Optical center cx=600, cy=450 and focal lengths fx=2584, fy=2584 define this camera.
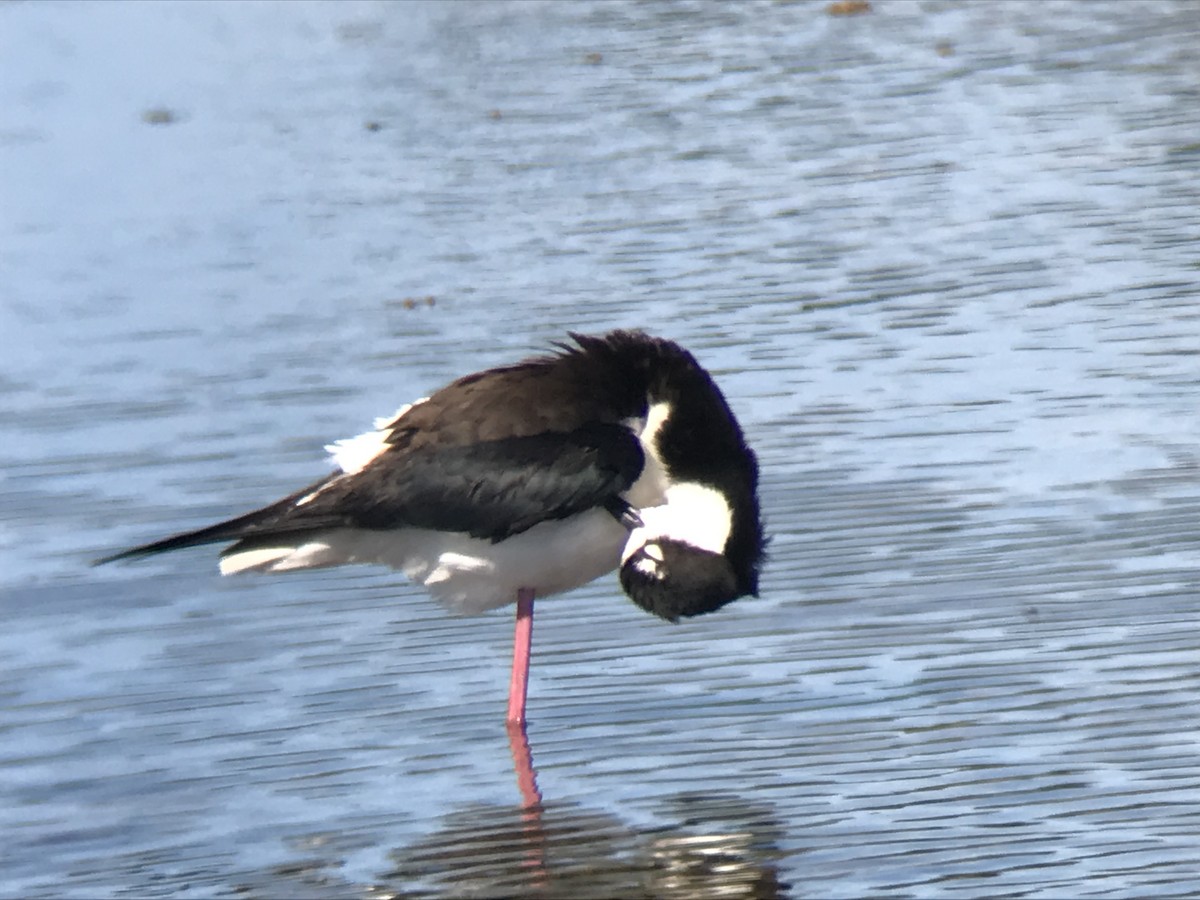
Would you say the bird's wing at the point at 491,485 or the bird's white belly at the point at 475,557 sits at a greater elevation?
the bird's wing at the point at 491,485

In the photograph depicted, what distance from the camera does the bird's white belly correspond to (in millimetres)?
7383

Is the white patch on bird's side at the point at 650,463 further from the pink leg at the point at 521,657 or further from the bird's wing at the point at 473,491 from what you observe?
the pink leg at the point at 521,657

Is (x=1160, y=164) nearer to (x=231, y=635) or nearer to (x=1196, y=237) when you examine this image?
(x=1196, y=237)

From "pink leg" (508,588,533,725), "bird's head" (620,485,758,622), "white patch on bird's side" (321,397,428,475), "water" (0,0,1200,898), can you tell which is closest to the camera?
"water" (0,0,1200,898)

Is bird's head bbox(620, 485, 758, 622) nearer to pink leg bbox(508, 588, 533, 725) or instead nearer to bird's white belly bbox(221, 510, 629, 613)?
bird's white belly bbox(221, 510, 629, 613)

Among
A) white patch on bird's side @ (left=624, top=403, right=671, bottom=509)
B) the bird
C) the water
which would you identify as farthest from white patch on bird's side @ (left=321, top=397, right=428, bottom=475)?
white patch on bird's side @ (left=624, top=403, right=671, bottom=509)

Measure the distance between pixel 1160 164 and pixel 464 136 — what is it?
3.82 meters

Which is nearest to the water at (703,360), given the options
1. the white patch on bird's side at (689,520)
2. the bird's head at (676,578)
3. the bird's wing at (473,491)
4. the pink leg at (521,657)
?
the pink leg at (521,657)

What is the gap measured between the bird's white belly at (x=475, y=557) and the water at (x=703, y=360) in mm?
289

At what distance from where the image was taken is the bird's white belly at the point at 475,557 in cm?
738

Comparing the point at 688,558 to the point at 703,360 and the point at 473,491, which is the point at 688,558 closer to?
the point at 473,491

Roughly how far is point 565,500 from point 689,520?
0.38 meters

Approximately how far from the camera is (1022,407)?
930 cm

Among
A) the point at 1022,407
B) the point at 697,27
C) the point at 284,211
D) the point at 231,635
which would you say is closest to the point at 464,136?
the point at 284,211
